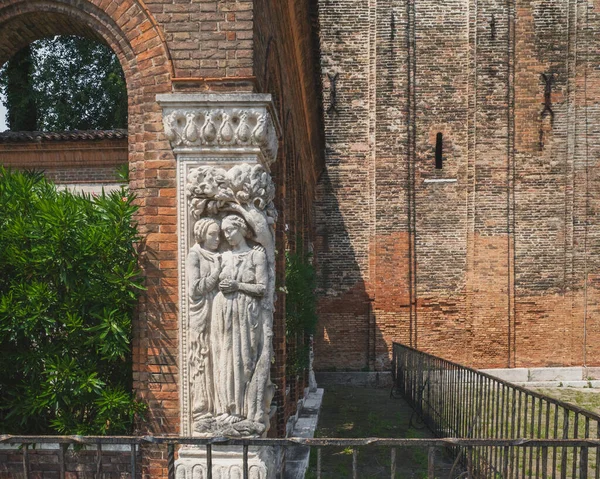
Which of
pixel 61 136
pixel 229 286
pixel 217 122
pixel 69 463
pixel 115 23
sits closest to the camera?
pixel 229 286

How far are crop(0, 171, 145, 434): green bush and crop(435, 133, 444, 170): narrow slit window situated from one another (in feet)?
38.1

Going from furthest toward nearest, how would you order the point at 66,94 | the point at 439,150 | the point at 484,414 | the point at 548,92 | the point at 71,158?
the point at 66,94, the point at 439,150, the point at 548,92, the point at 71,158, the point at 484,414

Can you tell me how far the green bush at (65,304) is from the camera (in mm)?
4051

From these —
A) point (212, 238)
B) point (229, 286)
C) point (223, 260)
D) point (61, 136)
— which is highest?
point (61, 136)

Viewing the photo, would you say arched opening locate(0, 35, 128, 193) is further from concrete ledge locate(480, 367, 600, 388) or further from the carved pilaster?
concrete ledge locate(480, 367, 600, 388)

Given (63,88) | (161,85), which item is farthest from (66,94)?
(161,85)

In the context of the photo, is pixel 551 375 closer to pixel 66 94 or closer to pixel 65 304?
pixel 65 304

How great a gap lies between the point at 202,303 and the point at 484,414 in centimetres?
406

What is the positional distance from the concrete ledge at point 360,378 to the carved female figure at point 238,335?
423 inches

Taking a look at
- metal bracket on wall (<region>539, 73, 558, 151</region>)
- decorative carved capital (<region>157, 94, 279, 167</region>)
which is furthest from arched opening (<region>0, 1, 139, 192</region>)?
metal bracket on wall (<region>539, 73, 558, 151</region>)

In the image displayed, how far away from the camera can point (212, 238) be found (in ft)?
13.2

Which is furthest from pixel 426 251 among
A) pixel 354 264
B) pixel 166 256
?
pixel 166 256

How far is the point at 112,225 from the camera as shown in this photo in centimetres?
415

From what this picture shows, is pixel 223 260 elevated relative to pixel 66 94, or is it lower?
lower
